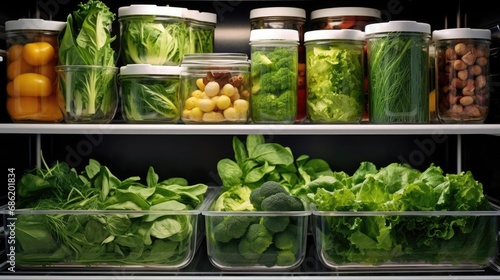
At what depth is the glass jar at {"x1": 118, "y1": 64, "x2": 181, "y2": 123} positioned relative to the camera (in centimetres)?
177

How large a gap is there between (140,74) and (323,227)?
2.18 feet

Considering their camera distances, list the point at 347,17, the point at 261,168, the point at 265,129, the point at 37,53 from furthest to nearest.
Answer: the point at 261,168
the point at 347,17
the point at 37,53
the point at 265,129

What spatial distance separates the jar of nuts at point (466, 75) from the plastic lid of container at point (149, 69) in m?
0.75

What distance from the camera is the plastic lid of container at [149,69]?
1762mm

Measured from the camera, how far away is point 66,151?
220cm

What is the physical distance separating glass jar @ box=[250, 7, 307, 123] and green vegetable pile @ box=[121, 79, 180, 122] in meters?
0.33

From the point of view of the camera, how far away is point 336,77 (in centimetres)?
174

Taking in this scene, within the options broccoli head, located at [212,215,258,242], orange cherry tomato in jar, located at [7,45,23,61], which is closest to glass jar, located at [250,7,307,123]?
broccoli head, located at [212,215,258,242]

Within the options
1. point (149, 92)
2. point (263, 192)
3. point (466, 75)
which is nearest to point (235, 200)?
point (263, 192)

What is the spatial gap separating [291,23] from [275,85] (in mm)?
259

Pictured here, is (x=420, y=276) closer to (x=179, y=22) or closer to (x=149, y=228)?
(x=149, y=228)

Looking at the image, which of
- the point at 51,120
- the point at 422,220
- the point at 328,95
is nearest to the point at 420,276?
the point at 422,220

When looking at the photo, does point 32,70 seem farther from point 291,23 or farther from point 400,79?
point 400,79

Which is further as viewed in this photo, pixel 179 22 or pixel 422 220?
pixel 179 22
